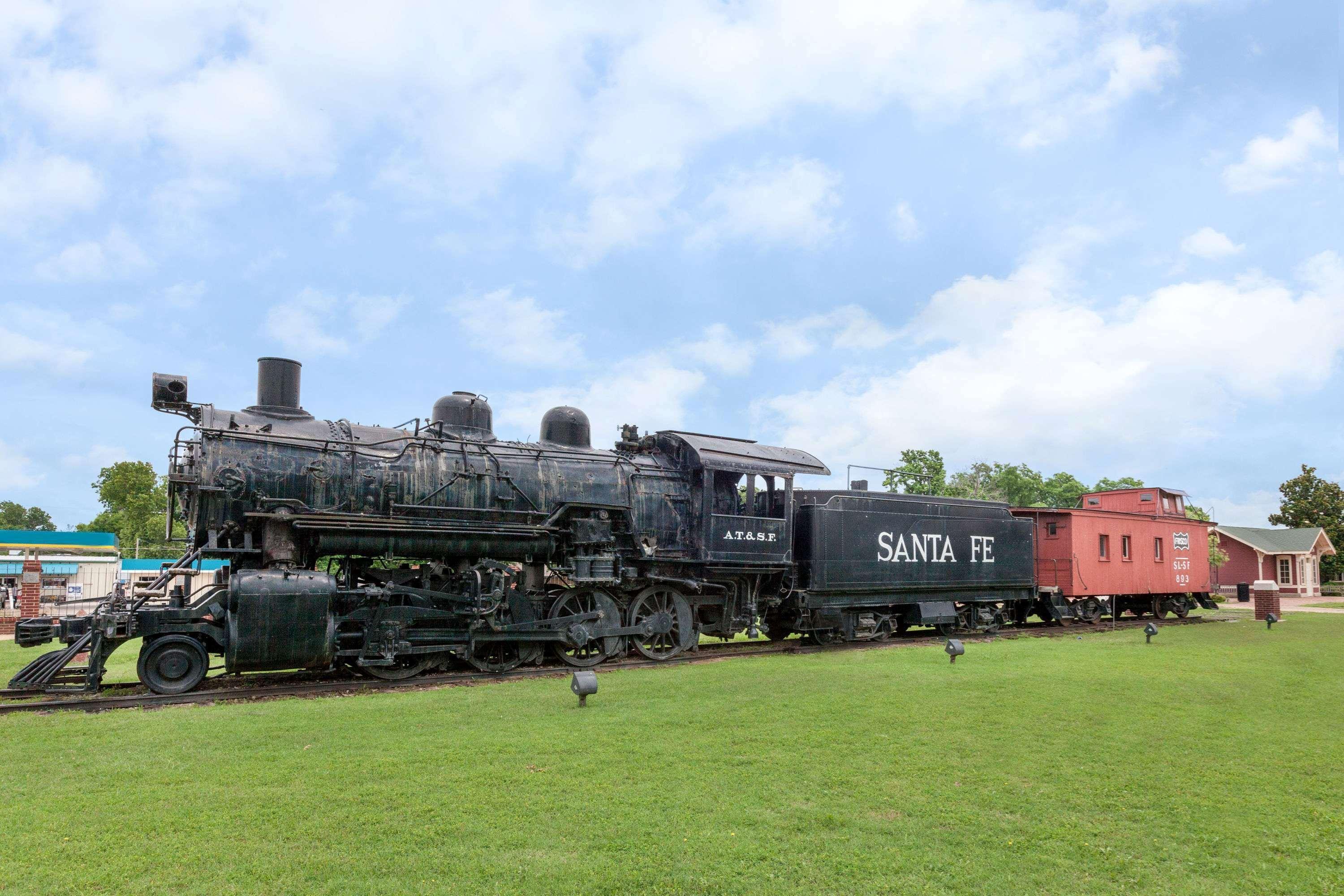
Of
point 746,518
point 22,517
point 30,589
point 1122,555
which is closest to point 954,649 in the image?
point 746,518

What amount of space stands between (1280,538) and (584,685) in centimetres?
4992

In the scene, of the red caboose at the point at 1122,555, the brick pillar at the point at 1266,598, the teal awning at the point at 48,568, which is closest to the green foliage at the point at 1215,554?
the brick pillar at the point at 1266,598

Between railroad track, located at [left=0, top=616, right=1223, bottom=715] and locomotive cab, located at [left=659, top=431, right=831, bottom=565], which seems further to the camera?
locomotive cab, located at [left=659, top=431, right=831, bottom=565]

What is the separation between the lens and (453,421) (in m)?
12.9

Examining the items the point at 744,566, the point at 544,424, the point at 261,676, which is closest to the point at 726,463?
the point at 744,566

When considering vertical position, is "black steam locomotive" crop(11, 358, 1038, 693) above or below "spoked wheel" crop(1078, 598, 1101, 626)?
above

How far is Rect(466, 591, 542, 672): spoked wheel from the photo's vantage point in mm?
11969

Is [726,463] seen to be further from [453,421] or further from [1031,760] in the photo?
[1031,760]

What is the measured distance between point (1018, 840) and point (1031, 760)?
196 cm

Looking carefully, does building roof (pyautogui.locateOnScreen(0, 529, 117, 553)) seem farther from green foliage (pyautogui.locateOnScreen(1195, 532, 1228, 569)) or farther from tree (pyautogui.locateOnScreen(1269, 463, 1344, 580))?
tree (pyautogui.locateOnScreen(1269, 463, 1344, 580))

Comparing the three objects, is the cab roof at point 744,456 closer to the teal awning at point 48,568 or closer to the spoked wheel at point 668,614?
the spoked wheel at point 668,614

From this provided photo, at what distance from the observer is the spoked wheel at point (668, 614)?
44.0 feet

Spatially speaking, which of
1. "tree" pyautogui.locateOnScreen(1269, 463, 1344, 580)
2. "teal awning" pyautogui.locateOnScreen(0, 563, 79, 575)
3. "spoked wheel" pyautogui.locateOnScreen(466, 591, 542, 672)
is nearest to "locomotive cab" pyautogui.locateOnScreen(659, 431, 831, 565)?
"spoked wheel" pyautogui.locateOnScreen(466, 591, 542, 672)

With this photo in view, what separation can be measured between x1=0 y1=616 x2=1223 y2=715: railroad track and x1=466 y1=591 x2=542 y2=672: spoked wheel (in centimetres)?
13
